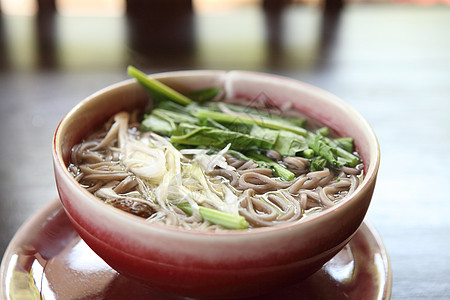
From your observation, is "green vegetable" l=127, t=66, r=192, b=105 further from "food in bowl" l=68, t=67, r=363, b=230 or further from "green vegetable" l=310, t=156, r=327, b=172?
"green vegetable" l=310, t=156, r=327, b=172

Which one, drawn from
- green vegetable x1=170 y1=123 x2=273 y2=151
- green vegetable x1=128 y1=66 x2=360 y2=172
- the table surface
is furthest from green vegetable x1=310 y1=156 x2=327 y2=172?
the table surface

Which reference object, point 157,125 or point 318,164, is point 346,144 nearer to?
point 318,164

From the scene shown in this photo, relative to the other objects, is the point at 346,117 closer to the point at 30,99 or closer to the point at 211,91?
the point at 211,91

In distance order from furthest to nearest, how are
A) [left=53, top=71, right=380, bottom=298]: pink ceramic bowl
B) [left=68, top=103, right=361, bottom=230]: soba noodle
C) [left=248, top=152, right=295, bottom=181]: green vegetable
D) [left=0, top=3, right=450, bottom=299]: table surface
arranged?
[left=0, top=3, right=450, bottom=299]: table surface < [left=248, top=152, right=295, bottom=181]: green vegetable < [left=68, top=103, right=361, bottom=230]: soba noodle < [left=53, top=71, right=380, bottom=298]: pink ceramic bowl

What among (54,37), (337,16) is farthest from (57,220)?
(337,16)

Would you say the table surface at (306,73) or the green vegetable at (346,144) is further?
the table surface at (306,73)

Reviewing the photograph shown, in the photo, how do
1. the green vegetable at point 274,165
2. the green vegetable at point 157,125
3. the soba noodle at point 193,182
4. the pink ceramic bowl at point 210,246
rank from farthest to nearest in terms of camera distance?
the green vegetable at point 157,125 < the green vegetable at point 274,165 < the soba noodle at point 193,182 < the pink ceramic bowl at point 210,246

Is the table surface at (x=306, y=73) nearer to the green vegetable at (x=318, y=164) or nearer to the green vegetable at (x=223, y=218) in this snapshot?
the green vegetable at (x=318, y=164)

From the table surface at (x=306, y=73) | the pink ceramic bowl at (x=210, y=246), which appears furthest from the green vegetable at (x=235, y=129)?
the table surface at (x=306, y=73)

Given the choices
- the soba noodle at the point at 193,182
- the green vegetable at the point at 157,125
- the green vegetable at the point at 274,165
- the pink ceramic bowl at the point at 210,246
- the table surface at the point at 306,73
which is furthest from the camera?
the table surface at the point at 306,73
